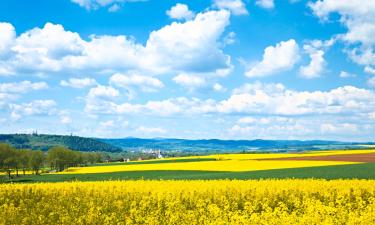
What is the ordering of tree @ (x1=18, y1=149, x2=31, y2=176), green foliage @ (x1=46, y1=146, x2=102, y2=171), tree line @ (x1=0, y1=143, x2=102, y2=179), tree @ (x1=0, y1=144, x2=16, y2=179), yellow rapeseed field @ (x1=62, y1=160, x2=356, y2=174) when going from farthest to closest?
1. green foliage @ (x1=46, y1=146, x2=102, y2=171)
2. tree @ (x1=18, y1=149, x2=31, y2=176)
3. tree line @ (x1=0, y1=143, x2=102, y2=179)
4. tree @ (x1=0, y1=144, x2=16, y2=179)
5. yellow rapeseed field @ (x1=62, y1=160, x2=356, y2=174)

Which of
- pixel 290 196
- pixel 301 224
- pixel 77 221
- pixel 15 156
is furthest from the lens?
pixel 15 156

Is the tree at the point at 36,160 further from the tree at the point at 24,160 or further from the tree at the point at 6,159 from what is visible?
the tree at the point at 6,159

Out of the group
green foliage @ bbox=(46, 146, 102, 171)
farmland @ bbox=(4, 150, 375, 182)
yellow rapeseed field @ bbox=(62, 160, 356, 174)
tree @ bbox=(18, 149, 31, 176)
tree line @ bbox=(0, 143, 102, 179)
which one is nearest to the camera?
farmland @ bbox=(4, 150, 375, 182)

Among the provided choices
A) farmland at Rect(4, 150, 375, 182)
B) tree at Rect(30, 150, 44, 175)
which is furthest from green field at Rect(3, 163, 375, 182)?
tree at Rect(30, 150, 44, 175)

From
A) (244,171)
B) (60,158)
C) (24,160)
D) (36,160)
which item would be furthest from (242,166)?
(60,158)

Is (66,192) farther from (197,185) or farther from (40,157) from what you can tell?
(40,157)

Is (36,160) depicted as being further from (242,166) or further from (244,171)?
(244,171)

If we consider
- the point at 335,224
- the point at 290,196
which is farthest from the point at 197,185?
the point at 335,224

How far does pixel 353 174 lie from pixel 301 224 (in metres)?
38.9

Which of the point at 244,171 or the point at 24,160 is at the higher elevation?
the point at 24,160

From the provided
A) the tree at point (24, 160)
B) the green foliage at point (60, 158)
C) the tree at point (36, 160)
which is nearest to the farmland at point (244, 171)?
the tree at point (24, 160)

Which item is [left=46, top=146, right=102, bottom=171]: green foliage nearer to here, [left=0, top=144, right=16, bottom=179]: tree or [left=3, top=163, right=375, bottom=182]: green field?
[left=0, top=144, right=16, bottom=179]: tree

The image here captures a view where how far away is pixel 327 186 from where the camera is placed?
1195 inches

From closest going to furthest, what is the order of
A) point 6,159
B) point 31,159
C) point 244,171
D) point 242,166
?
point 244,171
point 242,166
point 6,159
point 31,159
